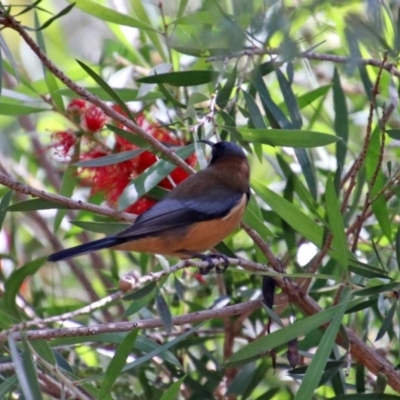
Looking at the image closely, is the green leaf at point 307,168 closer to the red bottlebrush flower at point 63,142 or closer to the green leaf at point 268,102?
the green leaf at point 268,102

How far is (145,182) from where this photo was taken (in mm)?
1954

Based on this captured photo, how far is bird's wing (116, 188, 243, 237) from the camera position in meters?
2.07

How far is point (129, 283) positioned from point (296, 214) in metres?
0.48

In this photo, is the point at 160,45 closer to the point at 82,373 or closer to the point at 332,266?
the point at 332,266

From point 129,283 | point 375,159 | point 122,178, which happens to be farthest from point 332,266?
point 129,283

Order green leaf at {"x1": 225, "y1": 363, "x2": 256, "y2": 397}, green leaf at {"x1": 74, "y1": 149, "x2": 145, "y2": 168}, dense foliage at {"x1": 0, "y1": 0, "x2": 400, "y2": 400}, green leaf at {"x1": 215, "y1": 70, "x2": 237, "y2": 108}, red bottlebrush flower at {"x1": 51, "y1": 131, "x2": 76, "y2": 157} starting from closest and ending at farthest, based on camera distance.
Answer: dense foliage at {"x1": 0, "y1": 0, "x2": 400, "y2": 400}
green leaf at {"x1": 74, "y1": 149, "x2": 145, "y2": 168}
green leaf at {"x1": 225, "y1": 363, "x2": 256, "y2": 397}
green leaf at {"x1": 215, "y1": 70, "x2": 237, "y2": 108}
red bottlebrush flower at {"x1": 51, "y1": 131, "x2": 76, "y2": 157}

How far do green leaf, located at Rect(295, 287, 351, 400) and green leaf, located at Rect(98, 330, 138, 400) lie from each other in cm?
33

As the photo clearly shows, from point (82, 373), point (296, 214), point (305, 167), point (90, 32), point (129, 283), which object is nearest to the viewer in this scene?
point (129, 283)

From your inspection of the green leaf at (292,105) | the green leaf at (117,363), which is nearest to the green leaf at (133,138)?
the green leaf at (292,105)

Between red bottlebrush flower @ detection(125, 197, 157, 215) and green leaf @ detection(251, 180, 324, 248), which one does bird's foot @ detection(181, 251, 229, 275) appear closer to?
green leaf @ detection(251, 180, 324, 248)

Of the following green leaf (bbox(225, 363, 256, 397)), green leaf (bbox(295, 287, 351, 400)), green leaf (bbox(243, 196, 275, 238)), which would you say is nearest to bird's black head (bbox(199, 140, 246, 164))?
green leaf (bbox(243, 196, 275, 238))

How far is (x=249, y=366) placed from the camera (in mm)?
2113

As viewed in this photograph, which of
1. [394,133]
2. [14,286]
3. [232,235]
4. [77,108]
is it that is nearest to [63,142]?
[77,108]

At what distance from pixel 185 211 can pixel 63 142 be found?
38 cm
